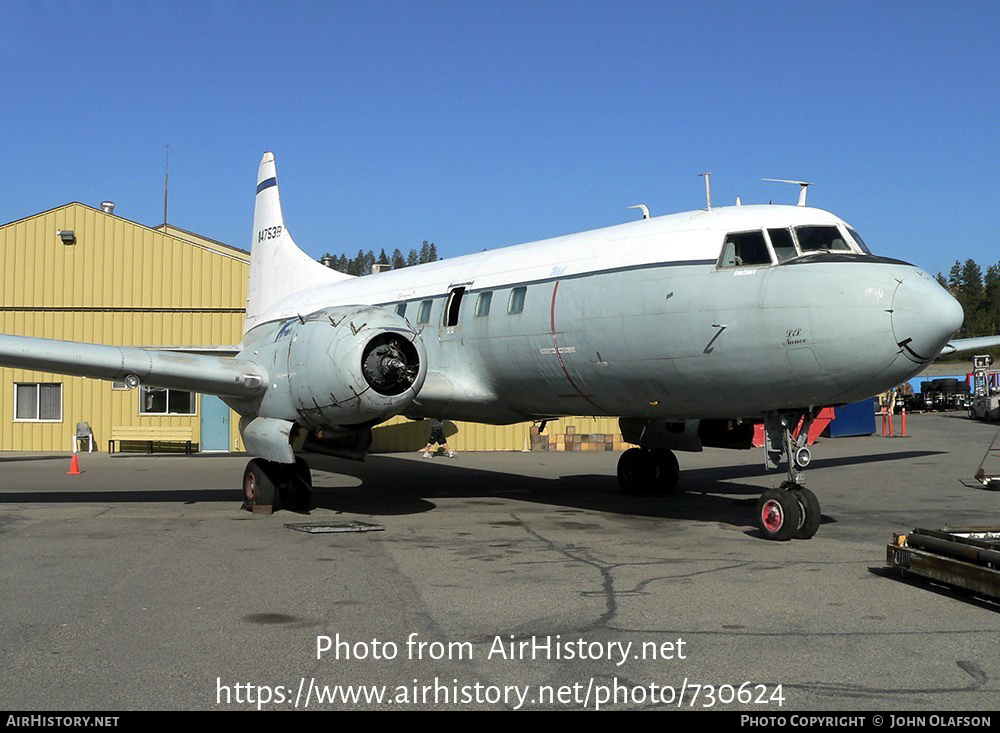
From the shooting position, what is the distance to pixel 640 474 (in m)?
16.5

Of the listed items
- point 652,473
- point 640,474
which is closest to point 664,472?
point 652,473

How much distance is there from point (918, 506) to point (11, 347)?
13487 millimetres

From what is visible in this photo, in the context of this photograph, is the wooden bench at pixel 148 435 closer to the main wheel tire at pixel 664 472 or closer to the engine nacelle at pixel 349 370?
the engine nacelle at pixel 349 370

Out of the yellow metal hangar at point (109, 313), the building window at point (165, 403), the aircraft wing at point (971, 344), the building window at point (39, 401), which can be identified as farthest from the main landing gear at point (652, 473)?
the building window at point (39, 401)

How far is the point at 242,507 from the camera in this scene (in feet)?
46.9

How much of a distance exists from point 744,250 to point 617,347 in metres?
1.95

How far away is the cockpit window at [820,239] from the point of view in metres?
10.9

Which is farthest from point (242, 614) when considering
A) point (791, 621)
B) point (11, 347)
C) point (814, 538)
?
point (11, 347)

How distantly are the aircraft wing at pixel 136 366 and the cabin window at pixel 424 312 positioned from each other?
2.82 meters

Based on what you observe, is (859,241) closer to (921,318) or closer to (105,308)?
(921,318)

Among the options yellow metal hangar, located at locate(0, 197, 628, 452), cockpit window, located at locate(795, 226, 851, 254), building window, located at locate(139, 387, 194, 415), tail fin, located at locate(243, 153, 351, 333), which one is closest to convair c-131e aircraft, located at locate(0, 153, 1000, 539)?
cockpit window, located at locate(795, 226, 851, 254)

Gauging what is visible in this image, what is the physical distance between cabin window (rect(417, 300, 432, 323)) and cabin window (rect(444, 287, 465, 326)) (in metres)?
0.48

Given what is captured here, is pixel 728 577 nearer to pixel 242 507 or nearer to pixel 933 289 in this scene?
pixel 933 289

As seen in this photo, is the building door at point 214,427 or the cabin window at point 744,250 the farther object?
the building door at point 214,427
